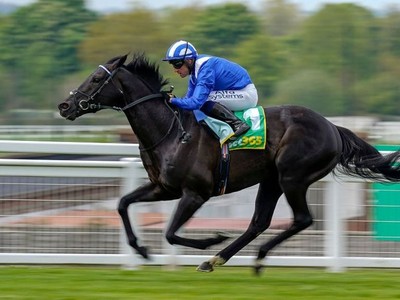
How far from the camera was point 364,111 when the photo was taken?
34.1 meters

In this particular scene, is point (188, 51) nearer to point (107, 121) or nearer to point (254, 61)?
point (107, 121)

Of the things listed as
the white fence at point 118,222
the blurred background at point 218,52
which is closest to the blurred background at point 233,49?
the blurred background at point 218,52

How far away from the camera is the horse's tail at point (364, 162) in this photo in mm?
7742

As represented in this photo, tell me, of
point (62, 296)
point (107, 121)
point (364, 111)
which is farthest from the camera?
point (364, 111)

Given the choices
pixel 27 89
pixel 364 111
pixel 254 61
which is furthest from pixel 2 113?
pixel 364 111

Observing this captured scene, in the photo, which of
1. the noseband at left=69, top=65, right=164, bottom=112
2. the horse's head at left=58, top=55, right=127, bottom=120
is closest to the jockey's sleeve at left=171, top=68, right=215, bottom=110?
the noseband at left=69, top=65, right=164, bottom=112

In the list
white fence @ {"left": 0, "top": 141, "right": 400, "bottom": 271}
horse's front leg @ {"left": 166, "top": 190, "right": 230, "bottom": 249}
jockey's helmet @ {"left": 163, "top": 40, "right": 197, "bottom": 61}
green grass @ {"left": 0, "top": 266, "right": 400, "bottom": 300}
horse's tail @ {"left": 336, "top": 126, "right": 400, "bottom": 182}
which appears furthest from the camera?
white fence @ {"left": 0, "top": 141, "right": 400, "bottom": 271}

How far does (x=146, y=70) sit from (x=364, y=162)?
1.83m

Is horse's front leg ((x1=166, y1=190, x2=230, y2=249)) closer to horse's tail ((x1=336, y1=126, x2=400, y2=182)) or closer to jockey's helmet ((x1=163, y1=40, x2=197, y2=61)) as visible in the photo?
jockey's helmet ((x1=163, y1=40, x2=197, y2=61))

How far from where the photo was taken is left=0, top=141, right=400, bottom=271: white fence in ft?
26.0

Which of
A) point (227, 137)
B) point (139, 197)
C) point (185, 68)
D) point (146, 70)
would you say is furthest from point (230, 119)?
point (139, 197)

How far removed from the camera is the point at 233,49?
3738cm

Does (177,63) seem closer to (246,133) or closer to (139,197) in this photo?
(246,133)

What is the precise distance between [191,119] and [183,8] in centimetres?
3508
